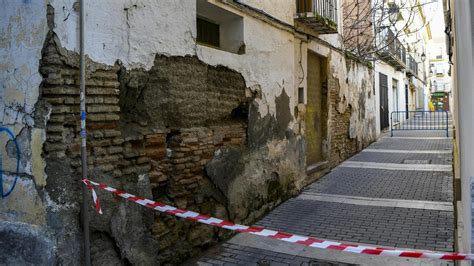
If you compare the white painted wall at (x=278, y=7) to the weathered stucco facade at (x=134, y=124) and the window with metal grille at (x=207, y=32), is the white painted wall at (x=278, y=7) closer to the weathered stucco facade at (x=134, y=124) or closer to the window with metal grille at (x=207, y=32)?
the weathered stucco facade at (x=134, y=124)

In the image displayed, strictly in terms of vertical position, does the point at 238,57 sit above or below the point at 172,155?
above

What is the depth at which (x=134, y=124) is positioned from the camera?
3895 millimetres

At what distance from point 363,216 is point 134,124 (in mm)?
3746

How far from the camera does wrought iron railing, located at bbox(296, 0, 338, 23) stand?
7.72 m

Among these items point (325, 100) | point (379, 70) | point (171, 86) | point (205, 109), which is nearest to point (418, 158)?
point (325, 100)

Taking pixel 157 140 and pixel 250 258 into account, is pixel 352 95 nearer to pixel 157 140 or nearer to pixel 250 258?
pixel 250 258

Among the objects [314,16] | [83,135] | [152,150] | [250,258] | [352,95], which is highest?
[314,16]

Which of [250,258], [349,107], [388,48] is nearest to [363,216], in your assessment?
[250,258]

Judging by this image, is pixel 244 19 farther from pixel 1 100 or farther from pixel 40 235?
pixel 40 235

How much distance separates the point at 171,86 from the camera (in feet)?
13.8

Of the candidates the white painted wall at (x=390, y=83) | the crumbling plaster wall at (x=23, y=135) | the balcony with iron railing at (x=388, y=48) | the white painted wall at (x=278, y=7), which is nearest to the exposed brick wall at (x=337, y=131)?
the white painted wall at (x=278, y=7)

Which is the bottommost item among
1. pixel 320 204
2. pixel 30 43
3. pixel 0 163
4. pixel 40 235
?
pixel 320 204

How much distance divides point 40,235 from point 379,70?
52.5 feet

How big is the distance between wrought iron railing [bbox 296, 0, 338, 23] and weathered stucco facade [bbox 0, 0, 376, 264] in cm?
171
